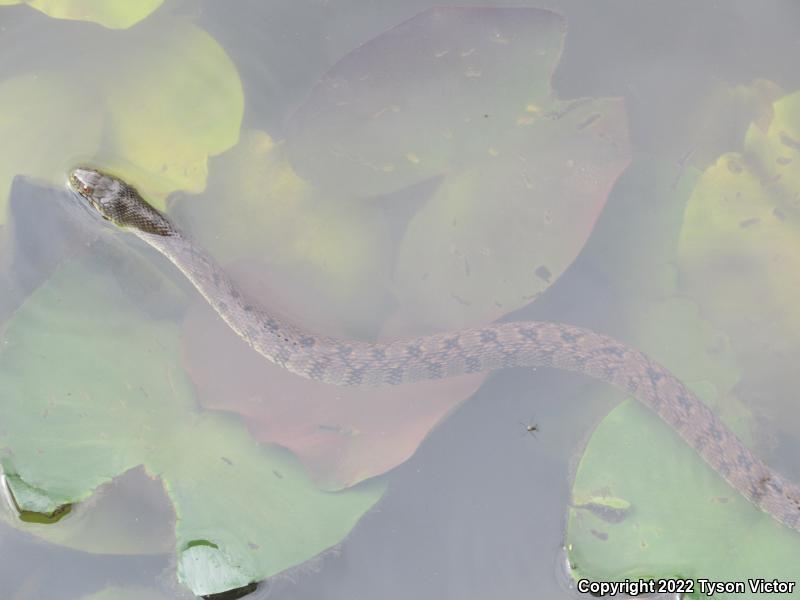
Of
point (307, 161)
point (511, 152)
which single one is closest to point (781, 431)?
point (511, 152)

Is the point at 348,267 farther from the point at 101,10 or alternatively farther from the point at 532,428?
the point at 101,10

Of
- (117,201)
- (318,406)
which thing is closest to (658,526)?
(318,406)

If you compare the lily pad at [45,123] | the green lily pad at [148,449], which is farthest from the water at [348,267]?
the green lily pad at [148,449]

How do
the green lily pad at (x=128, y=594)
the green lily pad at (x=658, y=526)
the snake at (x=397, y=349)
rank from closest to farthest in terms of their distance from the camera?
the green lily pad at (x=658, y=526) < the green lily pad at (x=128, y=594) < the snake at (x=397, y=349)

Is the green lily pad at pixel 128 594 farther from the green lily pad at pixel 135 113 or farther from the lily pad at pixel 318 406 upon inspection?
the green lily pad at pixel 135 113

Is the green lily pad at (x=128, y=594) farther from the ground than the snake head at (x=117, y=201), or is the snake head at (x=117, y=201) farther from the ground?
the snake head at (x=117, y=201)

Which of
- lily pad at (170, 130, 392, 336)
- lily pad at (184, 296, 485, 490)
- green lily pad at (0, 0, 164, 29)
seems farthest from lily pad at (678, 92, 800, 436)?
green lily pad at (0, 0, 164, 29)

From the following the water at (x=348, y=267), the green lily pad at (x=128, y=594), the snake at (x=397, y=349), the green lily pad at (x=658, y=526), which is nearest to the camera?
the green lily pad at (x=658, y=526)
